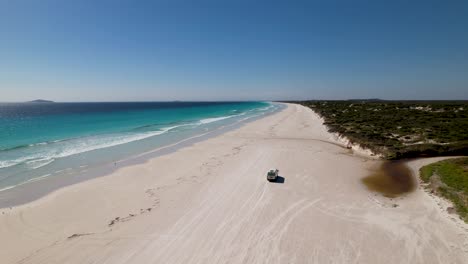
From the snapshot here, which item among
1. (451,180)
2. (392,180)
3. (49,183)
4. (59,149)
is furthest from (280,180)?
(59,149)

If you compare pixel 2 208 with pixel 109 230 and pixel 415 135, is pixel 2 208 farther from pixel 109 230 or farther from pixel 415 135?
pixel 415 135

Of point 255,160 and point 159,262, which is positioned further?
point 255,160

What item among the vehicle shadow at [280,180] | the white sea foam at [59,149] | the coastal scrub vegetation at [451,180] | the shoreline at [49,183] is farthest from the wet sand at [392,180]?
the white sea foam at [59,149]

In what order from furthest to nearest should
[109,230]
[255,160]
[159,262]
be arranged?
1. [255,160]
2. [109,230]
3. [159,262]

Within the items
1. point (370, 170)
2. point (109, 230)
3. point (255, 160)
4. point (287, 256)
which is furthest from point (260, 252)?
point (370, 170)

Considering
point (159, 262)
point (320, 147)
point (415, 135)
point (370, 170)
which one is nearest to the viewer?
point (159, 262)

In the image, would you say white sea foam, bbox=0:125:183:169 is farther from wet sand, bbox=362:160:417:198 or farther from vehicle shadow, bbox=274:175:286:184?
wet sand, bbox=362:160:417:198
